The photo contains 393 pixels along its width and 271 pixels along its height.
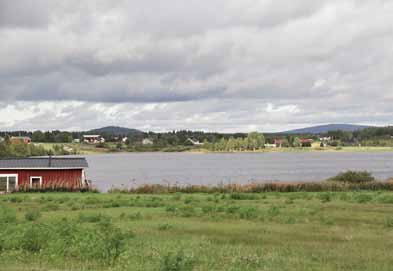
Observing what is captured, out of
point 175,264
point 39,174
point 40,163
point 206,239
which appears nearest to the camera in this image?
point 175,264

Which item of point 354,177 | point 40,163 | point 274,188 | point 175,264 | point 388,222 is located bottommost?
point 274,188

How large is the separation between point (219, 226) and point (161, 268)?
1073 centimetres

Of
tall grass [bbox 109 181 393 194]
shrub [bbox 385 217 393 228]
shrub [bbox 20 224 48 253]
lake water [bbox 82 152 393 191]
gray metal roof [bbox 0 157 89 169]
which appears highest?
gray metal roof [bbox 0 157 89 169]

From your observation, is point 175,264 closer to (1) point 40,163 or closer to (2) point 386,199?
(2) point 386,199

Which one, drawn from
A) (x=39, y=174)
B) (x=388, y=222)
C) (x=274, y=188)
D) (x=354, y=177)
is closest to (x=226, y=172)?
(x=354, y=177)

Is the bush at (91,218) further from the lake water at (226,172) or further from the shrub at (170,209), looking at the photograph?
the lake water at (226,172)

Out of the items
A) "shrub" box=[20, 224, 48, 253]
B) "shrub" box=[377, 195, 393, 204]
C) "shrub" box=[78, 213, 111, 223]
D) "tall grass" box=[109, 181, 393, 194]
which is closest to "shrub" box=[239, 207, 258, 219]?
"shrub" box=[78, 213, 111, 223]

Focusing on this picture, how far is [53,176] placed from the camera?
48.5 meters

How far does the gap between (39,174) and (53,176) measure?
1.16m

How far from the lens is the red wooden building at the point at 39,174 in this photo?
47.4 m

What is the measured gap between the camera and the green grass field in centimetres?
1256

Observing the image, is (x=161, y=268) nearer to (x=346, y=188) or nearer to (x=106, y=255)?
(x=106, y=255)

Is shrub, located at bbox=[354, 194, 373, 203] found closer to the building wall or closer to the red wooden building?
the red wooden building

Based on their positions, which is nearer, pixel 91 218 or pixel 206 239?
pixel 206 239
